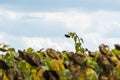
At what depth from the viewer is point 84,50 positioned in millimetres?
5645

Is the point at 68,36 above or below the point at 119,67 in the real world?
above

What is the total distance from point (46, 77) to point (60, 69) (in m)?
0.72

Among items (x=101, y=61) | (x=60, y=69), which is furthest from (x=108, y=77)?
(x=60, y=69)

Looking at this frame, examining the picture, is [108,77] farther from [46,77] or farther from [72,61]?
[72,61]

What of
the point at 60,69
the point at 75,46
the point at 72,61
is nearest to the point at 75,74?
the point at 60,69

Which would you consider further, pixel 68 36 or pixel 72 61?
pixel 68 36

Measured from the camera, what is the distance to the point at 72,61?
11.2ft

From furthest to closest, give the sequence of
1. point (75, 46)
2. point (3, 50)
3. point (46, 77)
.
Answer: point (75, 46), point (3, 50), point (46, 77)

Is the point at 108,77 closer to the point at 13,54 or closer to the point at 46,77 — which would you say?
the point at 46,77

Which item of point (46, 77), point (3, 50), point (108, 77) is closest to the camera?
point (46, 77)

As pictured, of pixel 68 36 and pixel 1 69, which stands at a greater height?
pixel 68 36

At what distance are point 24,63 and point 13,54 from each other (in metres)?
1.38

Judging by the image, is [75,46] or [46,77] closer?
[46,77]

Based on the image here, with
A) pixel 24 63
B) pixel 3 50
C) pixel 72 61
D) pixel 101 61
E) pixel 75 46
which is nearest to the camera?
pixel 101 61
